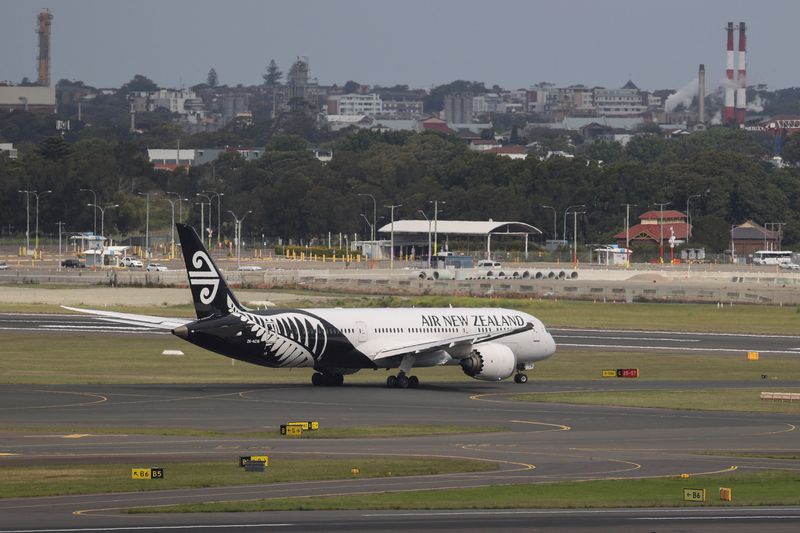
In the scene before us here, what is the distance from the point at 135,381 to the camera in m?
69.7

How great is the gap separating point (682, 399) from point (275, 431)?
20.7 meters

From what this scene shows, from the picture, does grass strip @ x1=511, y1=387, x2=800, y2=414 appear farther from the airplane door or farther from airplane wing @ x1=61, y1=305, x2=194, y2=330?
airplane wing @ x1=61, y1=305, x2=194, y2=330

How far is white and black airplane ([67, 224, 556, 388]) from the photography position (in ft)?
208

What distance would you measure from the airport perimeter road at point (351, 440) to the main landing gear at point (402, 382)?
3.28ft

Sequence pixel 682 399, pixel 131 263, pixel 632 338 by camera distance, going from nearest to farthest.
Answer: pixel 682 399 < pixel 632 338 < pixel 131 263

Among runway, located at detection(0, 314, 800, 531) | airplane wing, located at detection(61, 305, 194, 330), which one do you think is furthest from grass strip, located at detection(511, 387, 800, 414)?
airplane wing, located at detection(61, 305, 194, 330)

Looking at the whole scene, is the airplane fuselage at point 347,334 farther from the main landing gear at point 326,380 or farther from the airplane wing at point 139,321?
the airplane wing at point 139,321

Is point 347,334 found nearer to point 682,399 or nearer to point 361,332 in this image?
point 361,332

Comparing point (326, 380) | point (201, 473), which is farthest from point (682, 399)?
point (201, 473)

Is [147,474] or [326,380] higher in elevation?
[147,474]

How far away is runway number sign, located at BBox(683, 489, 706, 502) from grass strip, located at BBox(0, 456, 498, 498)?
7239 mm

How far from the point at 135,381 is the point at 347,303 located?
52.9 meters

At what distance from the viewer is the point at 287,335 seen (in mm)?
64688

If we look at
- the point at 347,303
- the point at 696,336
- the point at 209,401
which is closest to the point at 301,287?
the point at 347,303
